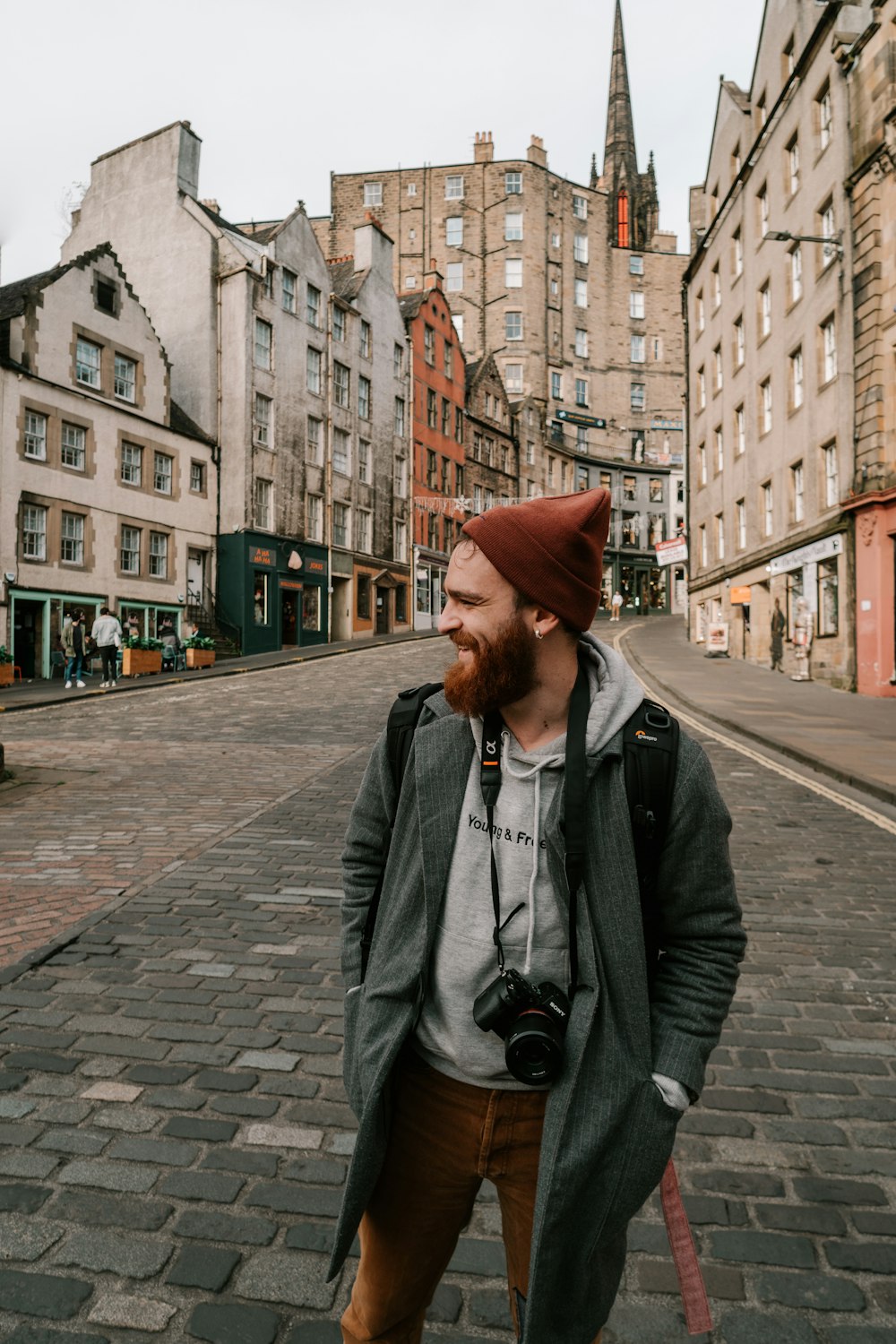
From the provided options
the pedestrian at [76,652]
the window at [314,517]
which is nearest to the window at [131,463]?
the pedestrian at [76,652]

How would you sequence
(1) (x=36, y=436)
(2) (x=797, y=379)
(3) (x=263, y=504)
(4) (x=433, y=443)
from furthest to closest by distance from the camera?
(4) (x=433, y=443) < (3) (x=263, y=504) < (1) (x=36, y=436) < (2) (x=797, y=379)

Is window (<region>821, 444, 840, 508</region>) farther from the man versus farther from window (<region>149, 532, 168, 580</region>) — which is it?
A: the man

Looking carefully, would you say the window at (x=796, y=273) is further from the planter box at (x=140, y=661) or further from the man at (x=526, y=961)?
the man at (x=526, y=961)

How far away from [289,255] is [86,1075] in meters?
39.7

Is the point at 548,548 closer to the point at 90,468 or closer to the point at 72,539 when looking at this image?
the point at 72,539

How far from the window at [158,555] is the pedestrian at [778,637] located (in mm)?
20064

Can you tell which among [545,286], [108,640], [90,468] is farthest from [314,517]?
[545,286]

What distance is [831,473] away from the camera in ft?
78.0

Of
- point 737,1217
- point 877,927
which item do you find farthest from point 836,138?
point 737,1217

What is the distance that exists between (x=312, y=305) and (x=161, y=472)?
12.5 metres

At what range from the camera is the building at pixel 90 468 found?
26.4 m

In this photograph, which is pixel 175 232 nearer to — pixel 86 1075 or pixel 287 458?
pixel 287 458

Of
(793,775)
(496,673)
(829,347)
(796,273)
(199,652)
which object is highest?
(796,273)

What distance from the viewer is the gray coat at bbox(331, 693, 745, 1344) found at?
5.50 ft
